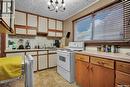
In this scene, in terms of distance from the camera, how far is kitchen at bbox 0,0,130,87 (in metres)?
1.43

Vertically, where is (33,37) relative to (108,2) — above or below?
below

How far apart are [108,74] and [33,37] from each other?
10.7 feet

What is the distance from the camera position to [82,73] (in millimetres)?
2283

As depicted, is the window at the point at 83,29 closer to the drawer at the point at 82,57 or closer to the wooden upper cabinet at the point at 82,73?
the drawer at the point at 82,57

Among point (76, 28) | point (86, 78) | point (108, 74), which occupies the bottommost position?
point (86, 78)

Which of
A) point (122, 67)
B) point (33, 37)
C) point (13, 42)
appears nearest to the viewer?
point (122, 67)

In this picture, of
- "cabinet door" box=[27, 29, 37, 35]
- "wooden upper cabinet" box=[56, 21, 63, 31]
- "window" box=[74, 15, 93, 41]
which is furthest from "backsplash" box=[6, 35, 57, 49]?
"window" box=[74, 15, 93, 41]

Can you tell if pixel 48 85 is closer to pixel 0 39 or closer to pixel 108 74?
pixel 108 74

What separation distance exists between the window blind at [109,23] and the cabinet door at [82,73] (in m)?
0.83

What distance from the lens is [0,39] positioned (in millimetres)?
2580

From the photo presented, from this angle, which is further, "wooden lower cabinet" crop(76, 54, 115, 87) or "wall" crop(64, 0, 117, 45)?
"wall" crop(64, 0, 117, 45)

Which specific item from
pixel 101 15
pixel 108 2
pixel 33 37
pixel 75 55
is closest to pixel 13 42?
pixel 33 37

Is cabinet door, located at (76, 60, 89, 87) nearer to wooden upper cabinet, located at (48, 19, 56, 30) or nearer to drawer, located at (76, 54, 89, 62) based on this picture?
drawer, located at (76, 54, 89, 62)

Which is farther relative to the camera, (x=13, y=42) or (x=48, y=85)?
(x=13, y=42)
